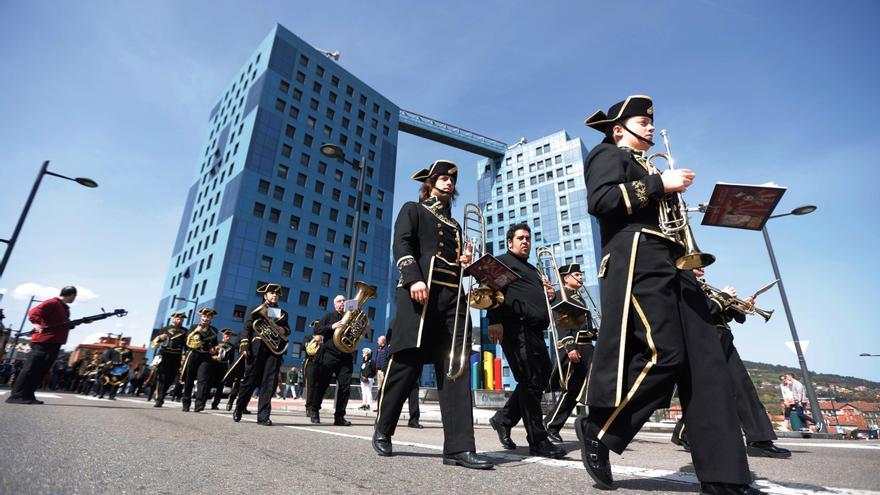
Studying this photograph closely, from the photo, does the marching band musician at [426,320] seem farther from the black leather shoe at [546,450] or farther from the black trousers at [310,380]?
the black trousers at [310,380]

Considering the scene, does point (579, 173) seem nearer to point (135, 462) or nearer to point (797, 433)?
point (797, 433)

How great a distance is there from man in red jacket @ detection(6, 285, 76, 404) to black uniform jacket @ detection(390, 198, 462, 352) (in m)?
7.45

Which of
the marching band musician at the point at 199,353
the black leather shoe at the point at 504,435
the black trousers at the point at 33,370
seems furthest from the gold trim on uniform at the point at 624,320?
the marching band musician at the point at 199,353

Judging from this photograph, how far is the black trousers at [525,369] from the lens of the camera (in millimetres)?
4406

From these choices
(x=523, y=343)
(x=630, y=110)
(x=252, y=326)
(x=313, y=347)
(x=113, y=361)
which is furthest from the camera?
(x=113, y=361)

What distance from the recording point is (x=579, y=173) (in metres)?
63.5

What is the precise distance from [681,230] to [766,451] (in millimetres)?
3161

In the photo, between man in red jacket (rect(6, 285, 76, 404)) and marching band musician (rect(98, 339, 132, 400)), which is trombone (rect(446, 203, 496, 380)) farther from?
marching band musician (rect(98, 339, 132, 400))

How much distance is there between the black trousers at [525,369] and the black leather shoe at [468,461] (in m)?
1.40

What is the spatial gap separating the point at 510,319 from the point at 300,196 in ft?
159

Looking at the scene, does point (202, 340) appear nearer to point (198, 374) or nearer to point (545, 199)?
point (198, 374)

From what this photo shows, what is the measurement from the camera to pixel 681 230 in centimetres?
253

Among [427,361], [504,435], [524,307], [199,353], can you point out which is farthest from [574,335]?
[199,353]

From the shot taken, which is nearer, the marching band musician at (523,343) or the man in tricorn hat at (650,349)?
the man in tricorn hat at (650,349)
